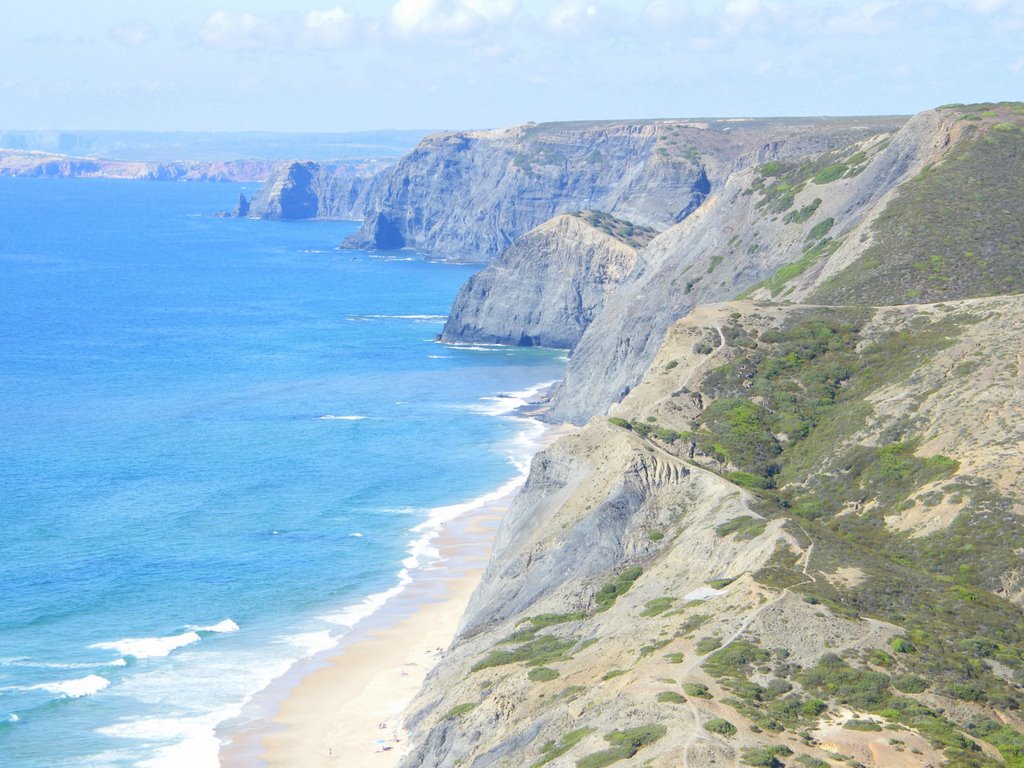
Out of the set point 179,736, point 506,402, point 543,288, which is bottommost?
point 506,402

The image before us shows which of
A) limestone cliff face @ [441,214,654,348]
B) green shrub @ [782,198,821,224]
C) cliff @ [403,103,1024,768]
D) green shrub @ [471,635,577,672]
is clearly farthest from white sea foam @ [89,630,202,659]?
limestone cliff face @ [441,214,654,348]

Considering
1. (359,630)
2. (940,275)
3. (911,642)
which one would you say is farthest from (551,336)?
(911,642)

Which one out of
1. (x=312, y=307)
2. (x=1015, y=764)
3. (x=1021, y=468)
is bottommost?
(x=312, y=307)

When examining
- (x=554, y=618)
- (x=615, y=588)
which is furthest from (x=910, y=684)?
(x=554, y=618)

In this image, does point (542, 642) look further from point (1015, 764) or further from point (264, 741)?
point (1015, 764)

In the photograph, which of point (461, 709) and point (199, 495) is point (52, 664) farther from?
point (199, 495)

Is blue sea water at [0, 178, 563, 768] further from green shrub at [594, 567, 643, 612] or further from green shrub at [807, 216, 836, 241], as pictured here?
green shrub at [807, 216, 836, 241]
